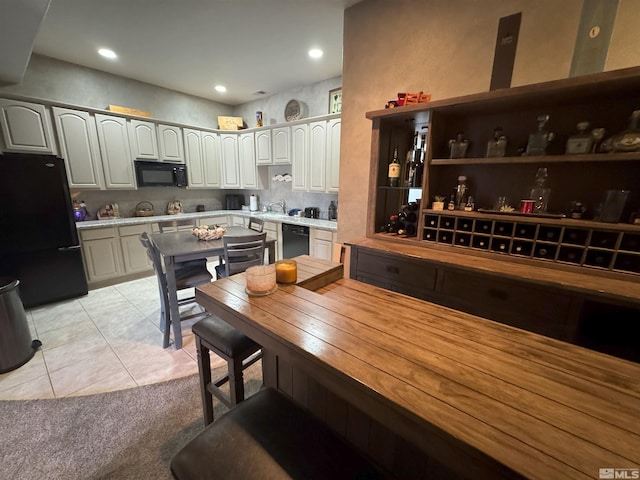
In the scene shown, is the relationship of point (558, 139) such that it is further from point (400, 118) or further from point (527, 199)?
point (400, 118)

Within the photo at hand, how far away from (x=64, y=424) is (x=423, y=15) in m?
3.74

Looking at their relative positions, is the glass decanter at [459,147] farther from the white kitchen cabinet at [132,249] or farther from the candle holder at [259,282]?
the white kitchen cabinet at [132,249]

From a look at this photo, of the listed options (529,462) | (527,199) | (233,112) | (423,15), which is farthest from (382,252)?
(233,112)

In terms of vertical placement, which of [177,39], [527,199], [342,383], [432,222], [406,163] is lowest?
[342,383]

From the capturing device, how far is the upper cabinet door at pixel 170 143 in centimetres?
409

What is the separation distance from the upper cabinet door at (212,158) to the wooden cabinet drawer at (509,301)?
450 cm

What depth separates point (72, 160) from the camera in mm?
3328

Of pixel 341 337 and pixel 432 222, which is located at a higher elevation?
pixel 432 222

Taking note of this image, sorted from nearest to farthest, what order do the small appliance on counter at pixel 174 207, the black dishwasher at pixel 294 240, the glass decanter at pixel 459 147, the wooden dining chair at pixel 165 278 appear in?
the glass decanter at pixel 459 147 < the wooden dining chair at pixel 165 278 < the black dishwasher at pixel 294 240 < the small appliance on counter at pixel 174 207

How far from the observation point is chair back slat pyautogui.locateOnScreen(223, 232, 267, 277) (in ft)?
7.72

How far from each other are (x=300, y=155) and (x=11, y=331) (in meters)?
3.52

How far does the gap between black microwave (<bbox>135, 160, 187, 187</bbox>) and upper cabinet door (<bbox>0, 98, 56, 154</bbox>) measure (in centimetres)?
96

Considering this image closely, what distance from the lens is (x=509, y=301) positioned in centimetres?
149

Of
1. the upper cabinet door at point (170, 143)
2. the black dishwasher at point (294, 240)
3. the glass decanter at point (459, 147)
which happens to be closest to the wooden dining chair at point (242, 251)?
the black dishwasher at point (294, 240)
